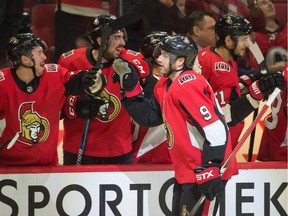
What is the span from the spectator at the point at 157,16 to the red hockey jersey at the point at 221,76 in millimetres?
1041

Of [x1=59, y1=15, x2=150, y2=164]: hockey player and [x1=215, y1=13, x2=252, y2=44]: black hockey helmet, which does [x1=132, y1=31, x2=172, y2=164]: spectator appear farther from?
[x1=215, y1=13, x2=252, y2=44]: black hockey helmet

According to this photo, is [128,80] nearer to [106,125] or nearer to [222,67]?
[106,125]

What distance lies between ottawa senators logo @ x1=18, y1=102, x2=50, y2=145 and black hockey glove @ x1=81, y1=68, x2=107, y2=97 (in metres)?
0.30

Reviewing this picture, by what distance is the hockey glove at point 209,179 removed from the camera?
4.15 metres

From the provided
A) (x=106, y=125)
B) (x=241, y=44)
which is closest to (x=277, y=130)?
(x=241, y=44)

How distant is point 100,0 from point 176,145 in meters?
2.28

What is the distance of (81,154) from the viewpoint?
16.8 ft

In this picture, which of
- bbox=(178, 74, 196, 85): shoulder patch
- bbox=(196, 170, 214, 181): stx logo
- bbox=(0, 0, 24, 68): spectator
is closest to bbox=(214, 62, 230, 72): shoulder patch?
bbox=(178, 74, 196, 85): shoulder patch

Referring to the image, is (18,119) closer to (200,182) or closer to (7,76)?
(7,76)

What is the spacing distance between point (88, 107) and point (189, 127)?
870 mm

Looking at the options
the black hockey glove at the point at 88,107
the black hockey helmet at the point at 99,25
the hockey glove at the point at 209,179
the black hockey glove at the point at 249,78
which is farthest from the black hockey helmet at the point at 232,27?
the hockey glove at the point at 209,179

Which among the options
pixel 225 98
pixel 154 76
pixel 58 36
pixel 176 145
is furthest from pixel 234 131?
pixel 58 36

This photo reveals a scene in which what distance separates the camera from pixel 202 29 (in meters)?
6.10

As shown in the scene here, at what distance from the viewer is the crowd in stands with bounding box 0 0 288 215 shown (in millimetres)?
4305
